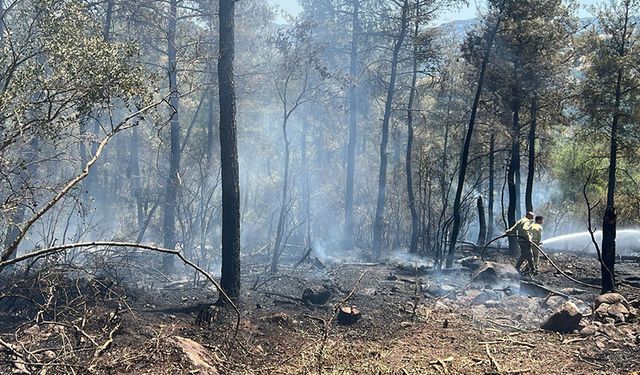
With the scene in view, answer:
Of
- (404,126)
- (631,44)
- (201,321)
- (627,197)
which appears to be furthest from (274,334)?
(404,126)

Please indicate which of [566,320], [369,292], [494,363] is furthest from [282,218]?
[494,363]

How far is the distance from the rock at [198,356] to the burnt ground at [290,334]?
22 mm

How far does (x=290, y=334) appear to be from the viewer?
9078 millimetres

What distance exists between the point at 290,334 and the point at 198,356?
2.22m

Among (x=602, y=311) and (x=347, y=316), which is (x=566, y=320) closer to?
(x=602, y=311)

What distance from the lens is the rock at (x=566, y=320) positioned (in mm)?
8859

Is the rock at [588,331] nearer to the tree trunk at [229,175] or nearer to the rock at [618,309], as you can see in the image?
A: the rock at [618,309]

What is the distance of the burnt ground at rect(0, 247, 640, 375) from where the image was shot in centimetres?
688

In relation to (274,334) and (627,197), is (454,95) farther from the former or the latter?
(274,334)

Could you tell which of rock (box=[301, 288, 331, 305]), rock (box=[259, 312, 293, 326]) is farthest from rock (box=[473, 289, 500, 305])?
rock (box=[259, 312, 293, 326])

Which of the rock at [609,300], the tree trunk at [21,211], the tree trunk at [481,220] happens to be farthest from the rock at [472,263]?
the tree trunk at [21,211]

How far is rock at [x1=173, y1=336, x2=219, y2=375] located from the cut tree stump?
10.0 ft

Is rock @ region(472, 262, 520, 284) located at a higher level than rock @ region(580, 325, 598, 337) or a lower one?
lower

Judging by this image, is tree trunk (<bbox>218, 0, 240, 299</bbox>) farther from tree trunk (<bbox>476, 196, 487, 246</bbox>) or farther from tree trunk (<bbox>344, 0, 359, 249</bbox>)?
tree trunk (<bbox>344, 0, 359, 249</bbox>)
